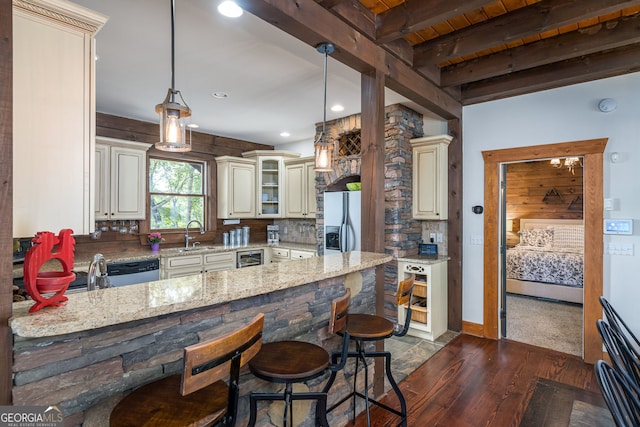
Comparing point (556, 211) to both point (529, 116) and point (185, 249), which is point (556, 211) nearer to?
point (529, 116)

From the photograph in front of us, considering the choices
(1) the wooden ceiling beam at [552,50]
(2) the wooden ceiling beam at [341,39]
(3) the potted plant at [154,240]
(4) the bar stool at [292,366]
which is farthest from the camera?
(3) the potted plant at [154,240]

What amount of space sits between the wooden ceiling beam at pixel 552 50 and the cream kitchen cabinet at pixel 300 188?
98.5 inches

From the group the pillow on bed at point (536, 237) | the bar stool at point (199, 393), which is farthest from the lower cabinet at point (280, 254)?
the pillow on bed at point (536, 237)

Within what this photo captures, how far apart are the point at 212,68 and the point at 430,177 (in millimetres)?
2709

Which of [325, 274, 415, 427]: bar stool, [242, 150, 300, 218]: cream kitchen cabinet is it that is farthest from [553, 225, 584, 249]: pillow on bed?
[325, 274, 415, 427]: bar stool

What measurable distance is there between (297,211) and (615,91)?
4.15 metres

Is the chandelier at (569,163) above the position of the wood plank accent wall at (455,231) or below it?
above

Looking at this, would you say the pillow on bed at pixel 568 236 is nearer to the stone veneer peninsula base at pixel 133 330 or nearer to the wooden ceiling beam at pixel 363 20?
the wooden ceiling beam at pixel 363 20

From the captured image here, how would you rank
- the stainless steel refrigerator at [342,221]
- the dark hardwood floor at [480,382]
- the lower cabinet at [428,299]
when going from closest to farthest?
the dark hardwood floor at [480,382], the lower cabinet at [428,299], the stainless steel refrigerator at [342,221]

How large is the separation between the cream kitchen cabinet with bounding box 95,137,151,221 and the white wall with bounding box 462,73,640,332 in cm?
415

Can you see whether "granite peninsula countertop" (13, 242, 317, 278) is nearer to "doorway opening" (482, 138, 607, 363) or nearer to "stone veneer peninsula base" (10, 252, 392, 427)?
"stone veneer peninsula base" (10, 252, 392, 427)

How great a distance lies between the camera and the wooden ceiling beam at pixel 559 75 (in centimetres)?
296

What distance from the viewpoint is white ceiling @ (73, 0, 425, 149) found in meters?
2.29

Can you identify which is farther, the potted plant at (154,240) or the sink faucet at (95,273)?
the potted plant at (154,240)
